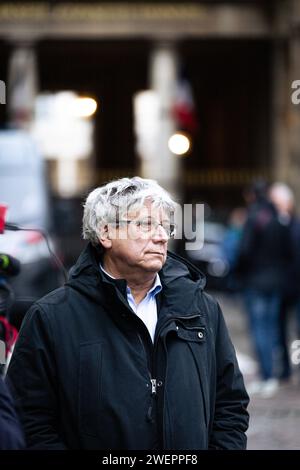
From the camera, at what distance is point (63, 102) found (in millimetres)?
33750

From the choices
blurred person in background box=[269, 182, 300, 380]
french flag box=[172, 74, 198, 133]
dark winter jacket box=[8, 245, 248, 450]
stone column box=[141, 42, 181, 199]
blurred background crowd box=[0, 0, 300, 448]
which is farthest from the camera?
stone column box=[141, 42, 181, 199]

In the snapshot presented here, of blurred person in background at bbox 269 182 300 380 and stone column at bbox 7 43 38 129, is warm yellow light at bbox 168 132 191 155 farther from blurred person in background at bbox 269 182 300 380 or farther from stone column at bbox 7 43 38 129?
blurred person in background at bbox 269 182 300 380

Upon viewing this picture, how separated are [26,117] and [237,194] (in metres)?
8.61

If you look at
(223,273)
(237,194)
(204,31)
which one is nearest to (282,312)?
(223,273)

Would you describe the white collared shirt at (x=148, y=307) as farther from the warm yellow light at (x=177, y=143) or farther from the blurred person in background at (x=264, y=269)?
the warm yellow light at (x=177, y=143)

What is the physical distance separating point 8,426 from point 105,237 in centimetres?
111

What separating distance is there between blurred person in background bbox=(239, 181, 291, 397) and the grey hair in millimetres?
6900

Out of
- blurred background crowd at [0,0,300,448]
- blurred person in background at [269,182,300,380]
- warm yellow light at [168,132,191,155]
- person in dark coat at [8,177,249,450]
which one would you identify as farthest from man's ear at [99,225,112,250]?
warm yellow light at [168,132,191,155]

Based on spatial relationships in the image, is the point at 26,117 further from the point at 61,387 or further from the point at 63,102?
the point at 61,387

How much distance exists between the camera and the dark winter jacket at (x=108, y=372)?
364cm

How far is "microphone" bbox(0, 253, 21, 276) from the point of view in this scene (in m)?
4.61

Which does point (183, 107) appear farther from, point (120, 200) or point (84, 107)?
point (120, 200)

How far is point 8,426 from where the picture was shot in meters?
2.91

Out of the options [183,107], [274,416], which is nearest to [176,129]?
[183,107]
